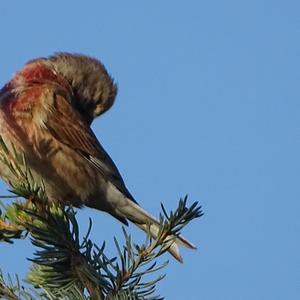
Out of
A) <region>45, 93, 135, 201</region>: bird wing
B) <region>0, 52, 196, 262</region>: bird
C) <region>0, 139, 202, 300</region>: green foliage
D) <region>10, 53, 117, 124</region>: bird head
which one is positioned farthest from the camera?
<region>10, 53, 117, 124</region>: bird head

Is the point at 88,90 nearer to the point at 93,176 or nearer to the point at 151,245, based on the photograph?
the point at 93,176

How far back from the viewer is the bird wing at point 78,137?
17.3 ft

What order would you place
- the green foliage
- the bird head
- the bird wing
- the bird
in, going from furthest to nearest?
the bird head
the bird wing
the bird
the green foliage

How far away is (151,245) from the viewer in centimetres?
278

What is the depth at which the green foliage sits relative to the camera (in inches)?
105

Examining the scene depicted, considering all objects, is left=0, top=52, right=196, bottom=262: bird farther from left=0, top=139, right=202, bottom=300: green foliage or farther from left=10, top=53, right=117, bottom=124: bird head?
left=0, top=139, right=202, bottom=300: green foliage

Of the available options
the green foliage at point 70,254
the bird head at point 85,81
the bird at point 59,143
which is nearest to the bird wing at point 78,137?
the bird at point 59,143

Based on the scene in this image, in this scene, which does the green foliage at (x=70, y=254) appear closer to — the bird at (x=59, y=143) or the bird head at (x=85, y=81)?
the bird at (x=59, y=143)

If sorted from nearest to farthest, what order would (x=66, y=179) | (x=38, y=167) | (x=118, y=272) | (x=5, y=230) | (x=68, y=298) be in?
(x=68, y=298) < (x=118, y=272) < (x=5, y=230) < (x=38, y=167) < (x=66, y=179)

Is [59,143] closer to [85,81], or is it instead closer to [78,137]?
[78,137]

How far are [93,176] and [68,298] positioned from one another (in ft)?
9.39

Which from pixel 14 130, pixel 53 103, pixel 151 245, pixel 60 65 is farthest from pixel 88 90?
pixel 151 245

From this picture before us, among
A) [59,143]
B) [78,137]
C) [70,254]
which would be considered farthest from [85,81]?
[70,254]

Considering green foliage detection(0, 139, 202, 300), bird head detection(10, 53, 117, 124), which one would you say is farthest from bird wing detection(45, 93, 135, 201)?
green foliage detection(0, 139, 202, 300)
